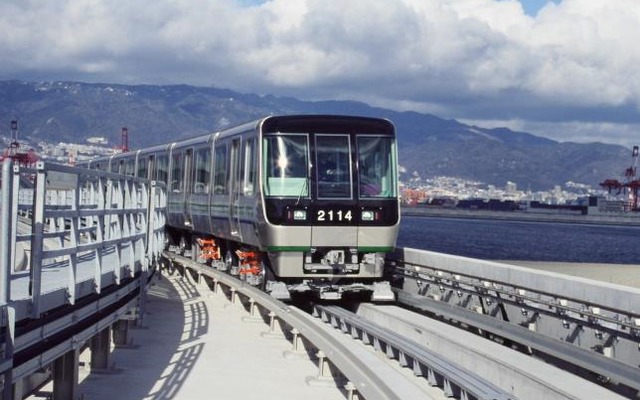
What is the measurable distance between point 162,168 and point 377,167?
42.6ft

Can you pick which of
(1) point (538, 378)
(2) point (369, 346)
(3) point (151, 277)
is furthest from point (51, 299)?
(3) point (151, 277)

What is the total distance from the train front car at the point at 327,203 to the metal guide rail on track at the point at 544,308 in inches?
44.2

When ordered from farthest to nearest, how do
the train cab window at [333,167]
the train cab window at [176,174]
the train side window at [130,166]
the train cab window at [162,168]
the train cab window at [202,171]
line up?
the train side window at [130,166], the train cab window at [162,168], the train cab window at [176,174], the train cab window at [202,171], the train cab window at [333,167]

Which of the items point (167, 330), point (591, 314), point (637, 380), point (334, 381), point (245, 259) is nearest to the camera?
point (637, 380)

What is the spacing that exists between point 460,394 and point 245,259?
1076 centimetres

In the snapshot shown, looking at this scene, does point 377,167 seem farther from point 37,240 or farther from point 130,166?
point 130,166

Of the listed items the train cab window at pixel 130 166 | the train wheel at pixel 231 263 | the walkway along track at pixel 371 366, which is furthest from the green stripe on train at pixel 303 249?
the train cab window at pixel 130 166

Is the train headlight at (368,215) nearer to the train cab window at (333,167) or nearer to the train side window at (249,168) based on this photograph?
the train cab window at (333,167)

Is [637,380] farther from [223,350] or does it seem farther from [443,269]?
[443,269]

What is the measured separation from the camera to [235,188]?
828 inches

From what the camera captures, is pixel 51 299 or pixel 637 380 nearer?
pixel 51 299

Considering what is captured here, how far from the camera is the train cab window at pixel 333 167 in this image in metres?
18.7

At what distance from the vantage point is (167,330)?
16.7m

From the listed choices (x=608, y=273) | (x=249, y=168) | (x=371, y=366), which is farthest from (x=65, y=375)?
(x=608, y=273)
